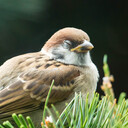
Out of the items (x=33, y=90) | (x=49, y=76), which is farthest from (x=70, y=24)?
(x=33, y=90)

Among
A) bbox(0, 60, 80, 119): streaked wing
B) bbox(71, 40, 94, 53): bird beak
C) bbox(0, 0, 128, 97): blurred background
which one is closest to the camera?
bbox(0, 60, 80, 119): streaked wing

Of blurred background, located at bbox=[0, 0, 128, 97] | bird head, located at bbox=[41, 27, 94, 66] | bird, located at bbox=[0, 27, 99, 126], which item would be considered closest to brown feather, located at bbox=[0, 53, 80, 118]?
bird, located at bbox=[0, 27, 99, 126]

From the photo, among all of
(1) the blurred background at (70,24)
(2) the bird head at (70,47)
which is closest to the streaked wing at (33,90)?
(2) the bird head at (70,47)

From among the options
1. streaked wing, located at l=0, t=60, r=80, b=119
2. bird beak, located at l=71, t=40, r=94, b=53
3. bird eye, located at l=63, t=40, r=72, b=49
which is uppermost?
bird eye, located at l=63, t=40, r=72, b=49

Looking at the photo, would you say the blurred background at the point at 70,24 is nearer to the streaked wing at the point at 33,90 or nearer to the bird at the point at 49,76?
the bird at the point at 49,76

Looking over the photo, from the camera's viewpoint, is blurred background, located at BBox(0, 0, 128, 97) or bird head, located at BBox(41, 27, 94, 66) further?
blurred background, located at BBox(0, 0, 128, 97)

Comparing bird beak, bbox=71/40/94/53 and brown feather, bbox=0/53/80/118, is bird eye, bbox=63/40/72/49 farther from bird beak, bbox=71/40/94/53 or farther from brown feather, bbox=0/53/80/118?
brown feather, bbox=0/53/80/118

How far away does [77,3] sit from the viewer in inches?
112

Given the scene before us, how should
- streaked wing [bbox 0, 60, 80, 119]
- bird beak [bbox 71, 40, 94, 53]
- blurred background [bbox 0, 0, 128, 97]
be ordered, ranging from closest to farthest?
streaked wing [bbox 0, 60, 80, 119] → bird beak [bbox 71, 40, 94, 53] → blurred background [bbox 0, 0, 128, 97]

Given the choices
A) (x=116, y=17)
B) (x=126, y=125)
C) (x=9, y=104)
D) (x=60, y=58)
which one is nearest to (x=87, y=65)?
(x=60, y=58)

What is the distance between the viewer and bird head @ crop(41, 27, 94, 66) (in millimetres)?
1896

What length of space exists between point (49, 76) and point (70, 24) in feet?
4.14

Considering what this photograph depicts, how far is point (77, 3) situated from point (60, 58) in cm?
102

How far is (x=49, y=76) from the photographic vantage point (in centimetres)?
172
